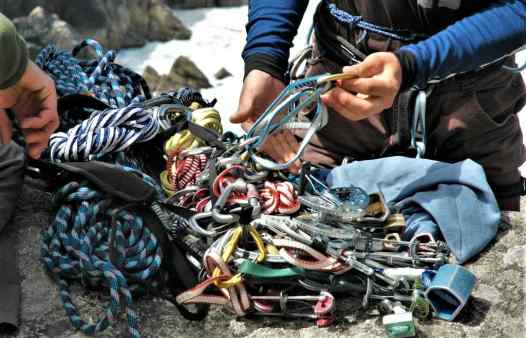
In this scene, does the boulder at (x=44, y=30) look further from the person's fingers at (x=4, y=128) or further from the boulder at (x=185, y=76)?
the person's fingers at (x=4, y=128)

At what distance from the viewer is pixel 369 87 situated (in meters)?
1.59

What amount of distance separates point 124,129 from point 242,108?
1.03 feet

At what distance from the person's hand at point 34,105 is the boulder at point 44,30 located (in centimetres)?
587

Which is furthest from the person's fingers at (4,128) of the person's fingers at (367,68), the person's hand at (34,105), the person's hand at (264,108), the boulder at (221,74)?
the boulder at (221,74)

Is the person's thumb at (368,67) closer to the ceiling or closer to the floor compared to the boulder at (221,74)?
closer to the ceiling

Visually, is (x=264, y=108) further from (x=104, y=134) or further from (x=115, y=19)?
(x=115, y=19)

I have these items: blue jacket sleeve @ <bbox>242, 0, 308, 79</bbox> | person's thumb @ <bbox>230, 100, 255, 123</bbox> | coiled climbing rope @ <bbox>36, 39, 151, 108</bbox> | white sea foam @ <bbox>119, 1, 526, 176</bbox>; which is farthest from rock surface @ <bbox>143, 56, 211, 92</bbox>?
person's thumb @ <bbox>230, 100, 255, 123</bbox>

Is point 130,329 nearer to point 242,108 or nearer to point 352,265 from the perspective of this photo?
point 352,265

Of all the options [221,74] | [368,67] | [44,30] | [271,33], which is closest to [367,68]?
[368,67]

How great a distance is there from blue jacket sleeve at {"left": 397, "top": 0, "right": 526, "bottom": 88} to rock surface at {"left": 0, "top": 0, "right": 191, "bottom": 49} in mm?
6737

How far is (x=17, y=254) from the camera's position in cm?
175

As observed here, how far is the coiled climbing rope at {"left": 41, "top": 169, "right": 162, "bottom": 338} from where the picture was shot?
5.10ft

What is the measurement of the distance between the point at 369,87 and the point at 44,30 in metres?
6.44

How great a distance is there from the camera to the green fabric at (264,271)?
4.97 ft
